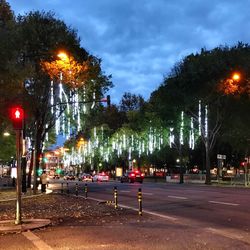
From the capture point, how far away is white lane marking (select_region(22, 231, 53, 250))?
42.8 ft

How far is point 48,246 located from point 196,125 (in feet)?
173

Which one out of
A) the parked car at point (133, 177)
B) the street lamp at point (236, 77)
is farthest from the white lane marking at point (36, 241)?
the parked car at point (133, 177)

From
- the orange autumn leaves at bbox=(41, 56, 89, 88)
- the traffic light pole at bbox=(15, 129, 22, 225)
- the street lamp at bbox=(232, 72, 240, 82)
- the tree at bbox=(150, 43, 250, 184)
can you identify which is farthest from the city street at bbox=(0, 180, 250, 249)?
the tree at bbox=(150, 43, 250, 184)

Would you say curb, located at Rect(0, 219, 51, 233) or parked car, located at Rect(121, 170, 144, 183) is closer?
curb, located at Rect(0, 219, 51, 233)

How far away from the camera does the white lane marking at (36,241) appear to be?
13031mm

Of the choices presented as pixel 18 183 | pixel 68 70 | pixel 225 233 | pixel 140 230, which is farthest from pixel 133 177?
pixel 225 233

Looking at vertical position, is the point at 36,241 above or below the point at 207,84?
below

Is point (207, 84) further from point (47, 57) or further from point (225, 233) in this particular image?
point (225, 233)

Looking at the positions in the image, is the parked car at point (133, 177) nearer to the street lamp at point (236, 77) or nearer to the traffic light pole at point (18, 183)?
the street lamp at point (236, 77)

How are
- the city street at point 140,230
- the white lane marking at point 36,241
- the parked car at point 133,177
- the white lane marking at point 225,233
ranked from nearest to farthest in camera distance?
the white lane marking at point 36,241 → the city street at point 140,230 → the white lane marking at point 225,233 → the parked car at point 133,177

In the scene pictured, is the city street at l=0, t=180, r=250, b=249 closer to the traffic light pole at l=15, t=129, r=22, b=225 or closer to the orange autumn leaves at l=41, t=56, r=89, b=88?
the traffic light pole at l=15, t=129, r=22, b=225

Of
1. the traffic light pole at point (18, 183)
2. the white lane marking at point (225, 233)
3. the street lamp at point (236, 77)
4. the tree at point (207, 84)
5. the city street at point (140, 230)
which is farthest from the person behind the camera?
the tree at point (207, 84)

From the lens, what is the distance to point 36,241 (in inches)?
555

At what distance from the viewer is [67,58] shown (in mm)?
40031
